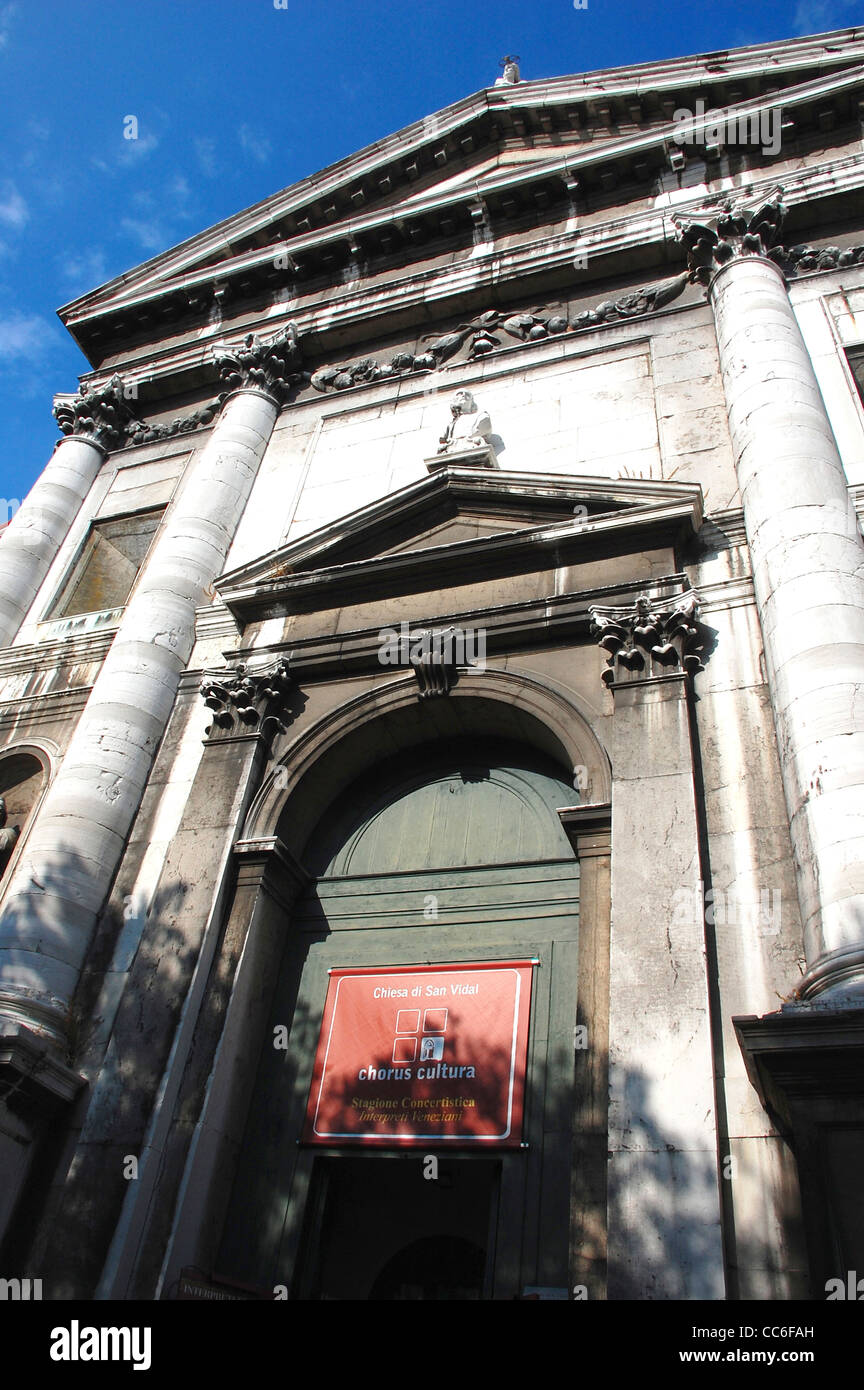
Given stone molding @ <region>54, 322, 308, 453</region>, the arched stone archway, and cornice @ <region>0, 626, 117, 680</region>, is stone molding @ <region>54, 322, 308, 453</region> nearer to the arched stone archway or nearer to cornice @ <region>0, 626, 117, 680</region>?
cornice @ <region>0, 626, 117, 680</region>

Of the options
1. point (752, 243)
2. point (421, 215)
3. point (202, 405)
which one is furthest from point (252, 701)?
point (421, 215)

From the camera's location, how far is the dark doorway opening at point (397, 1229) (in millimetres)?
8016

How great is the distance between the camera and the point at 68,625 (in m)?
13.6

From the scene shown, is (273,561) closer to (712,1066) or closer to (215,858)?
(215,858)

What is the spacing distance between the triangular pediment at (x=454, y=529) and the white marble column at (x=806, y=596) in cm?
99

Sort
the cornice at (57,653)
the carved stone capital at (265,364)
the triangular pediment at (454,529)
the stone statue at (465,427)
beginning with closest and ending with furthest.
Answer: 1. the triangular pediment at (454,529)
2. the stone statue at (465,427)
3. the cornice at (57,653)
4. the carved stone capital at (265,364)

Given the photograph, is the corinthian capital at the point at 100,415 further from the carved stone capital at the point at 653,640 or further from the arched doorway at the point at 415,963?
the carved stone capital at the point at 653,640

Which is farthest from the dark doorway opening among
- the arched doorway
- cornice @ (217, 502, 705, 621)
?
cornice @ (217, 502, 705, 621)

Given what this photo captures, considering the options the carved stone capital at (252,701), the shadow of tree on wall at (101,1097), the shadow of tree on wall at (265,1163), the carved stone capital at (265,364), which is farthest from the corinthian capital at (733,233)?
the shadow of tree on wall at (101,1097)

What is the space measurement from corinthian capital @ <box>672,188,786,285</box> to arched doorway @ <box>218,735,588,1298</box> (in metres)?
7.41

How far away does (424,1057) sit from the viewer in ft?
26.8

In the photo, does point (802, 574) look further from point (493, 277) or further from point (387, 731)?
point (493, 277)
